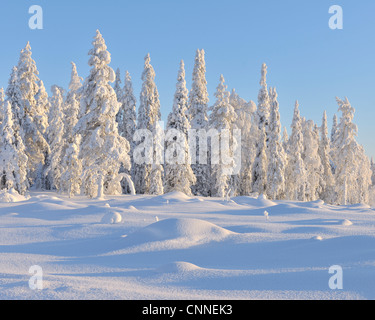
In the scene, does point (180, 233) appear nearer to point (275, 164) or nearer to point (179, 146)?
point (179, 146)

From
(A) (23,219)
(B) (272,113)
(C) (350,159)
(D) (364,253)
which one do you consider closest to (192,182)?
(B) (272,113)

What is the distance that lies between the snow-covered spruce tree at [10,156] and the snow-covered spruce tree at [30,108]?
2.28 meters

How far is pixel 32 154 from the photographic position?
3438cm

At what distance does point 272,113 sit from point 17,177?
26.3 meters

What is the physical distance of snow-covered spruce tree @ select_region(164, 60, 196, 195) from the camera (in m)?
32.9

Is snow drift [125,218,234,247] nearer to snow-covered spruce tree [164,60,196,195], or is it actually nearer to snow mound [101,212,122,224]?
snow mound [101,212,122,224]

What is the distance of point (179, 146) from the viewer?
33.0 metres

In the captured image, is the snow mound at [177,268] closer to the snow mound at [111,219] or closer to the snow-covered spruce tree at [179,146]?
the snow mound at [111,219]

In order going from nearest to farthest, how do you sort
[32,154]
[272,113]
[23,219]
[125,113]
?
1. [23,219]
2. [32,154]
3. [272,113]
4. [125,113]

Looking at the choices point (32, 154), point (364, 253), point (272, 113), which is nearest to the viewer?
point (364, 253)

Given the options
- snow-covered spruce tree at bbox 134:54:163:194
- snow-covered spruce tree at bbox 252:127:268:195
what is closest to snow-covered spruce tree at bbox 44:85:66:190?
snow-covered spruce tree at bbox 134:54:163:194

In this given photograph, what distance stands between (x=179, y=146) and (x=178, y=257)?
25554mm

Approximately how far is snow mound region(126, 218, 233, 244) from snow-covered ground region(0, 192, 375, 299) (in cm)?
3
